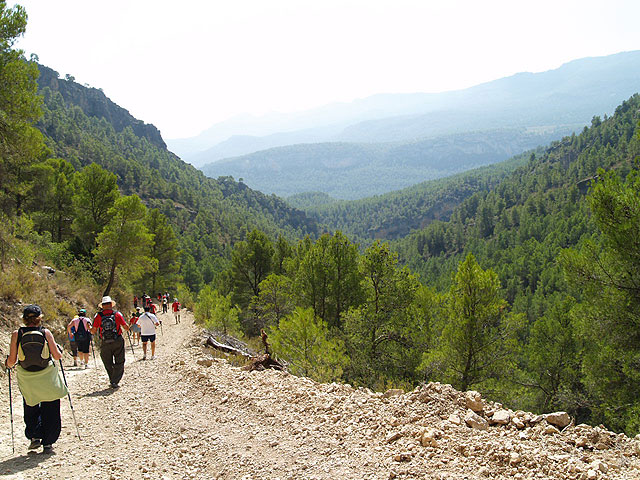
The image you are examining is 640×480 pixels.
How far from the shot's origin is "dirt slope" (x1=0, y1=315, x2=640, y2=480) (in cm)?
402

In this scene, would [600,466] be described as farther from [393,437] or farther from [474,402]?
[393,437]

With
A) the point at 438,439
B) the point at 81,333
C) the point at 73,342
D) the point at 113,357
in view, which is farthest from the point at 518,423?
the point at 73,342

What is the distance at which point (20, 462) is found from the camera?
4766 millimetres

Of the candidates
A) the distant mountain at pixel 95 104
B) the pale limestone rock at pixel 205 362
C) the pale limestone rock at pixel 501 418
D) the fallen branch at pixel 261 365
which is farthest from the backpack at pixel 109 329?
the distant mountain at pixel 95 104

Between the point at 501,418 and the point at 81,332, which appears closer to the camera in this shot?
the point at 501,418

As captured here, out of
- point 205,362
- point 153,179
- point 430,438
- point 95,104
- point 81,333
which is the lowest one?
point 205,362

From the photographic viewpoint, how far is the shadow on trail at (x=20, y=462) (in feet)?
14.9

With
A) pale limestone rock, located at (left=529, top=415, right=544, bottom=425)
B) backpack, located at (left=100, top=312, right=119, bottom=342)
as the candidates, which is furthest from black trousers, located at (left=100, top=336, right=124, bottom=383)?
pale limestone rock, located at (left=529, top=415, right=544, bottom=425)

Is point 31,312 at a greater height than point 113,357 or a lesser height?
greater

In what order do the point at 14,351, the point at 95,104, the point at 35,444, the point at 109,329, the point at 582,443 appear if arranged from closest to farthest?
1. the point at 582,443
2. the point at 35,444
3. the point at 14,351
4. the point at 109,329
5. the point at 95,104

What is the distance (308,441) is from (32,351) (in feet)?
12.4

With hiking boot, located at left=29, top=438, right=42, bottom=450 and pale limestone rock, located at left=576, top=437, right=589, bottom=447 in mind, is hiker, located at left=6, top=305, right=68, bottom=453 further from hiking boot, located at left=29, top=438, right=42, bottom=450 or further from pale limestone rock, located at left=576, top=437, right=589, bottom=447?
pale limestone rock, located at left=576, top=437, right=589, bottom=447

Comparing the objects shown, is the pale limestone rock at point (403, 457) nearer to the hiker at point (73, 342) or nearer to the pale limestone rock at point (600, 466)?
the pale limestone rock at point (600, 466)

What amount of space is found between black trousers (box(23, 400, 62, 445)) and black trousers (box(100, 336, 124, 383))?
3.13 m
